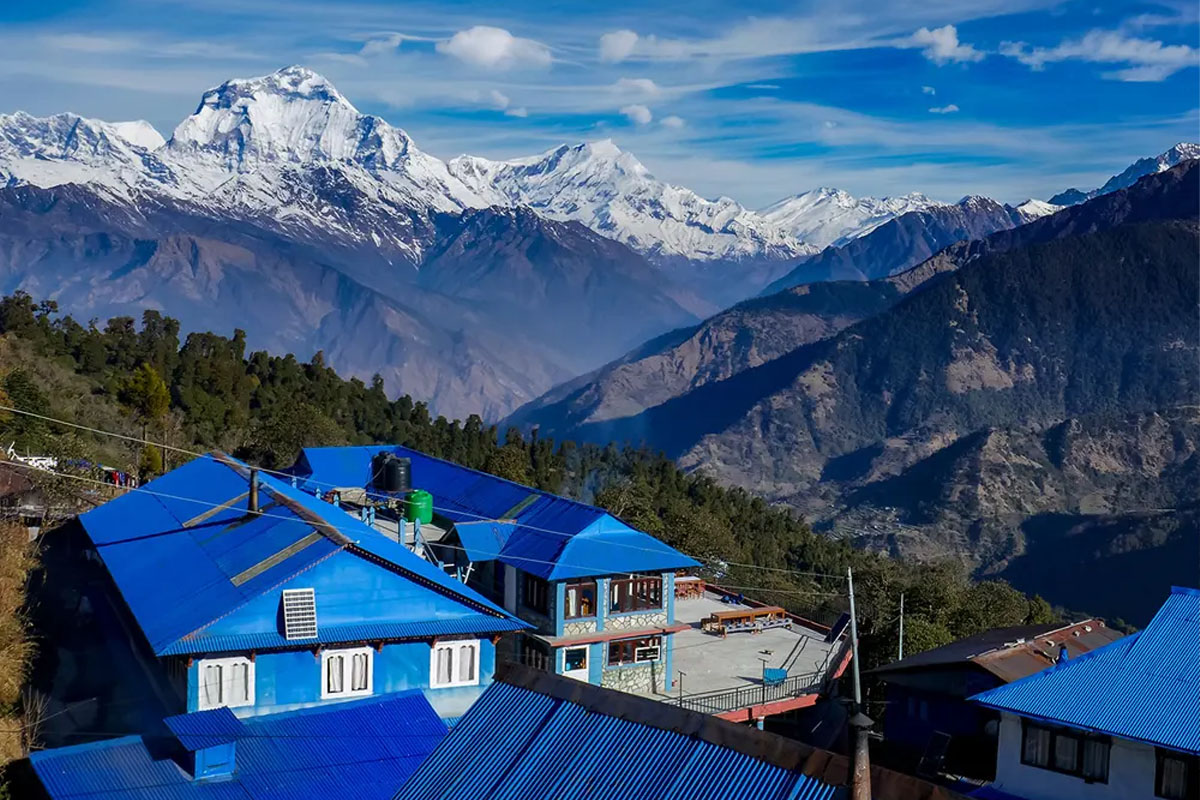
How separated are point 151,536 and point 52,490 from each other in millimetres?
9536

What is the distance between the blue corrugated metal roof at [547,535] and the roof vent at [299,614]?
19.4 feet

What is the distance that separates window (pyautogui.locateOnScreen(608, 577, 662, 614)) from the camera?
2614 centimetres

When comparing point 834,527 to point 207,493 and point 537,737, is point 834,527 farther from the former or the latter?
point 537,737

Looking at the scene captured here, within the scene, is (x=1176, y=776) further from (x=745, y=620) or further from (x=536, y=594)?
(x=745, y=620)

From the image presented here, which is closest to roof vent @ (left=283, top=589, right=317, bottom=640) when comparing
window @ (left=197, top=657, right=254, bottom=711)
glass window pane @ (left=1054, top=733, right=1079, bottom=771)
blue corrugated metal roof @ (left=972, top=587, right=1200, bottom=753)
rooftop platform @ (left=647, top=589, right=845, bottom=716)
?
window @ (left=197, top=657, right=254, bottom=711)

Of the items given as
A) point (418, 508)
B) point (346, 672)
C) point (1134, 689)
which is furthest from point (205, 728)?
point (1134, 689)

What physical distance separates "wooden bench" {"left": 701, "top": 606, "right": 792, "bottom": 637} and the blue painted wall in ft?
35.1

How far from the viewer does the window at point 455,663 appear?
2194 centimetres

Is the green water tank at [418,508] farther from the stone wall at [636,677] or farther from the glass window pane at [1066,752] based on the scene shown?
the glass window pane at [1066,752]

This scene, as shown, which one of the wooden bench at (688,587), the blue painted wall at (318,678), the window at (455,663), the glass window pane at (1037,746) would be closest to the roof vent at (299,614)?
the blue painted wall at (318,678)

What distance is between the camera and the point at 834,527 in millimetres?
146750

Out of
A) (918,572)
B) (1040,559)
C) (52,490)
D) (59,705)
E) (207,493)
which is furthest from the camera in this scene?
(1040,559)

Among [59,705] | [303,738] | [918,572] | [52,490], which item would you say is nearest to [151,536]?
[59,705]

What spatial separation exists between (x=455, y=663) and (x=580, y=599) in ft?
14.3
